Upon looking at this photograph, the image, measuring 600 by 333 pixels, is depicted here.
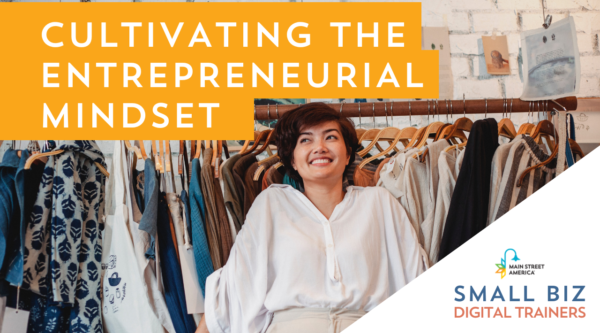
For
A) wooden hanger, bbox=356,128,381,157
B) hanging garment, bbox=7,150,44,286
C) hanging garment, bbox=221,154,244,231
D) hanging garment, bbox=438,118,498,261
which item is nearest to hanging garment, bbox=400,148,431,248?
hanging garment, bbox=438,118,498,261

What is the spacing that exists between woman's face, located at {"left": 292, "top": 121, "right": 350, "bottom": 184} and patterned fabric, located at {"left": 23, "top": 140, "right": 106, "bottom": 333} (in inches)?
A: 26.6

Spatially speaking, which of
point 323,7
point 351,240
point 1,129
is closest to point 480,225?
point 351,240

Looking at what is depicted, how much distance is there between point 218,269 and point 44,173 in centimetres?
60

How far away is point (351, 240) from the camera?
4.51ft

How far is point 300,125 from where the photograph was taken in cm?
148

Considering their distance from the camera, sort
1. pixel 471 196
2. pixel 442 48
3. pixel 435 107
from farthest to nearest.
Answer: pixel 442 48
pixel 435 107
pixel 471 196

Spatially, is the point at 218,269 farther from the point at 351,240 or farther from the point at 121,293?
the point at 351,240

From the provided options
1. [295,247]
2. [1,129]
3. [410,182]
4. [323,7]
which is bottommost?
[295,247]

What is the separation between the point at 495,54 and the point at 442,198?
1.18 meters

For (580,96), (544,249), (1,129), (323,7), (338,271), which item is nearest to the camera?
(544,249)

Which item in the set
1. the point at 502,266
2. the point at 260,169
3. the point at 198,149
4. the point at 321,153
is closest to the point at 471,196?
the point at 502,266

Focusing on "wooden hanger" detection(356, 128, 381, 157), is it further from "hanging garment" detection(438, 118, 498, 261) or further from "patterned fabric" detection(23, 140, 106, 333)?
"patterned fabric" detection(23, 140, 106, 333)

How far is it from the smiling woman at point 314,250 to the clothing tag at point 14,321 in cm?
49

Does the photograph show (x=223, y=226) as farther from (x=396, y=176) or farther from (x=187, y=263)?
(x=396, y=176)
